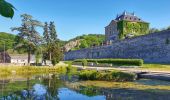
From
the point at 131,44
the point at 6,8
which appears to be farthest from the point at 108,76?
the point at 131,44

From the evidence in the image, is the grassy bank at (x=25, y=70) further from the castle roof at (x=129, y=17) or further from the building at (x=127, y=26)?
the castle roof at (x=129, y=17)

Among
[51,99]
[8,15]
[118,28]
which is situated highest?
[118,28]

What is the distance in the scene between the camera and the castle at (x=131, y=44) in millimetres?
45881

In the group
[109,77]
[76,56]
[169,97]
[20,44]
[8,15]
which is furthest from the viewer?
[76,56]

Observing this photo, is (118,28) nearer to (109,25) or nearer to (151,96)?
(109,25)

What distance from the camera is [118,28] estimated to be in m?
77.6

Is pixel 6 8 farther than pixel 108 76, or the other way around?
pixel 108 76

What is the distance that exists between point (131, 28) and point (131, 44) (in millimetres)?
22242

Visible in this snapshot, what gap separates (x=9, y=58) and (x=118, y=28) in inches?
1241

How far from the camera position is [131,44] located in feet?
180

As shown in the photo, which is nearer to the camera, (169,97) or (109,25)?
(169,97)

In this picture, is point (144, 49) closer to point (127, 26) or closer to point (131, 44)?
point (131, 44)

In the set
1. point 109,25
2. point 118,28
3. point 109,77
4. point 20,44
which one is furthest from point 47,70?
point 109,25

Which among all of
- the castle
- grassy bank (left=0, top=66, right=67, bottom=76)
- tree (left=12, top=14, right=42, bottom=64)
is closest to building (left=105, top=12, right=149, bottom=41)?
the castle
